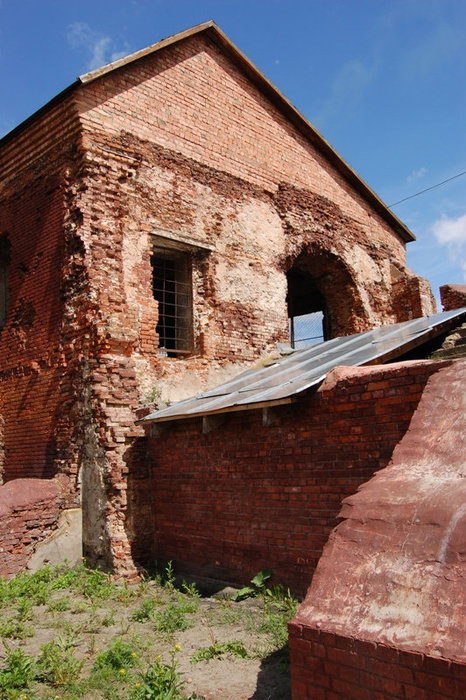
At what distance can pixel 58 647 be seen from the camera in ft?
15.2

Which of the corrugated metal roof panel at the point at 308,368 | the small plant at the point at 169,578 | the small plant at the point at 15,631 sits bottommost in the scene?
the small plant at the point at 15,631

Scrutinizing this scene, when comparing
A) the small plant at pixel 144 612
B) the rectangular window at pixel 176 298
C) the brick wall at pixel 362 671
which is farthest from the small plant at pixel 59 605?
the rectangular window at pixel 176 298

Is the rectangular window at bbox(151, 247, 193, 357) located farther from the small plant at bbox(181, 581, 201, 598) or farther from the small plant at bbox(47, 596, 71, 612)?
the small plant at bbox(47, 596, 71, 612)

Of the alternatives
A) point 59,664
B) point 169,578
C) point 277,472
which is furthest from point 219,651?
point 169,578

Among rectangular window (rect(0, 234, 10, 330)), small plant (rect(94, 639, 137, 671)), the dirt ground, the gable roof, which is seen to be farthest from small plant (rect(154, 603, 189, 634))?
the gable roof

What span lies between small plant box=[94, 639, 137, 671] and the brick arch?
8.73m

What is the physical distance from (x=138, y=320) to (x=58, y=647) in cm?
460

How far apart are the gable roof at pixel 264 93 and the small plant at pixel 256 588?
7.04 m

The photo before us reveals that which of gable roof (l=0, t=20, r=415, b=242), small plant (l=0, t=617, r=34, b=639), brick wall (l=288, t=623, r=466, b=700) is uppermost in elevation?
gable roof (l=0, t=20, r=415, b=242)

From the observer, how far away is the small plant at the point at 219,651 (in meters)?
4.41

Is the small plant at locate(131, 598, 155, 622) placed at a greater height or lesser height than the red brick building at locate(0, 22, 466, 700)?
lesser

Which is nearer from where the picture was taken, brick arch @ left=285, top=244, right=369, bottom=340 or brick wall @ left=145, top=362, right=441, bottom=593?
brick wall @ left=145, top=362, right=441, bottom=593

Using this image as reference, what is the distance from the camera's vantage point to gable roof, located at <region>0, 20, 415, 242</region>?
841 centimetres

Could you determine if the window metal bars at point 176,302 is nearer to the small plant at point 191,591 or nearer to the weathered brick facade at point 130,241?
the weathered brick facade at point 130,241
